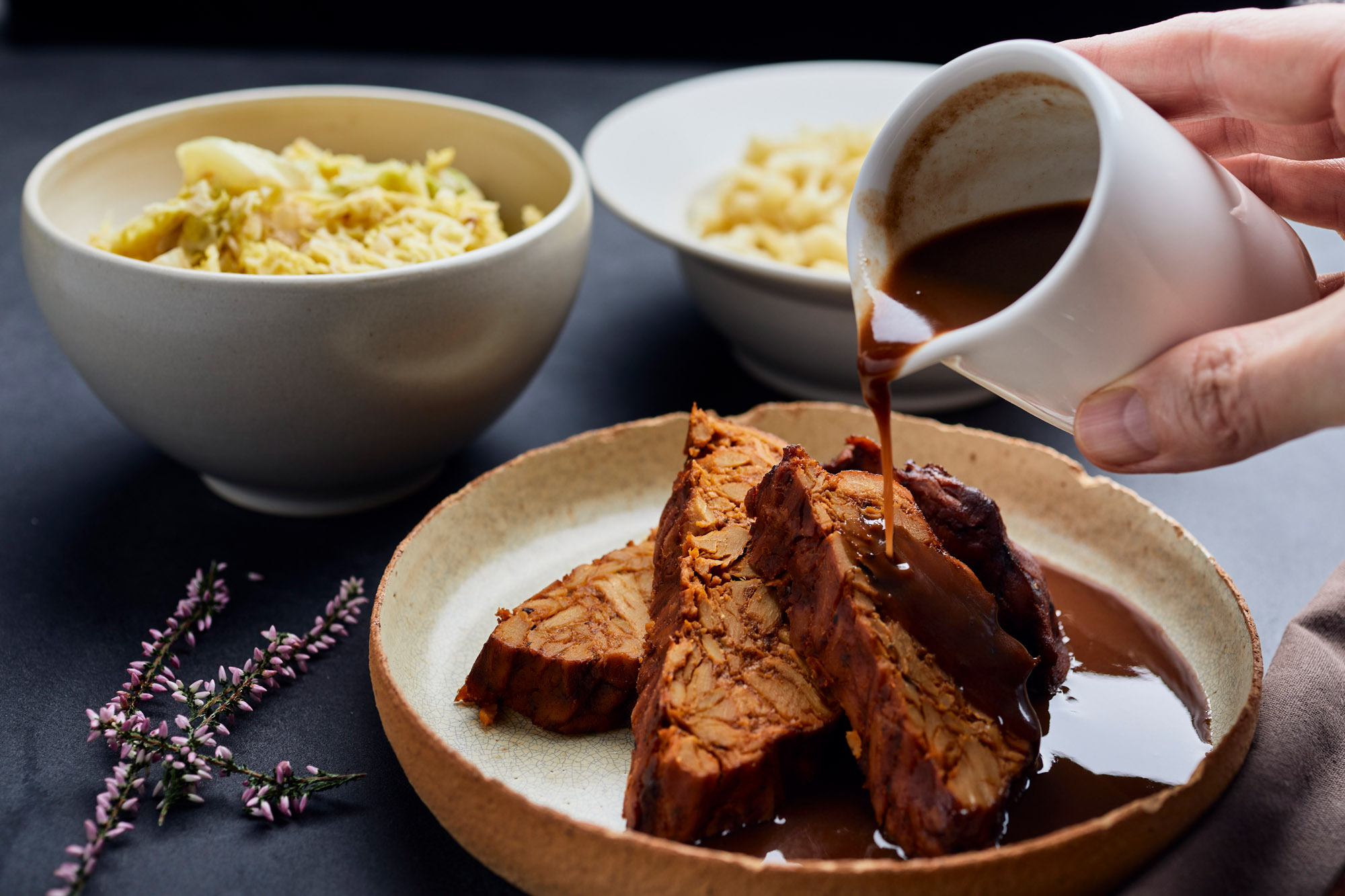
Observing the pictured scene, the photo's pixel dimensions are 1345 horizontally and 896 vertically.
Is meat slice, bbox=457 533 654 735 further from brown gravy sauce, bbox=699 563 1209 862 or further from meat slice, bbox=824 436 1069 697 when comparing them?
→ meat slice, bbox=824 436 1069 697

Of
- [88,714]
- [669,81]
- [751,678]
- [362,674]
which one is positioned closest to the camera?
[751,678]

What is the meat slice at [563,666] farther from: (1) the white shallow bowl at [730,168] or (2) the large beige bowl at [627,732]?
(1) the white shallow bowl at [730,168]

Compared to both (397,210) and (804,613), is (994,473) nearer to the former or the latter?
(804,613)

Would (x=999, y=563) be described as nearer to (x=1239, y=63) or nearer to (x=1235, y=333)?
(x=1235, y=333)

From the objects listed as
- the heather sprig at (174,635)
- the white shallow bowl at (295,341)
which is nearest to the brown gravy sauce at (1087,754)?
the heather sprig at (174,635)

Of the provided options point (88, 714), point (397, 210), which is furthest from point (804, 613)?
point (397, 210)
